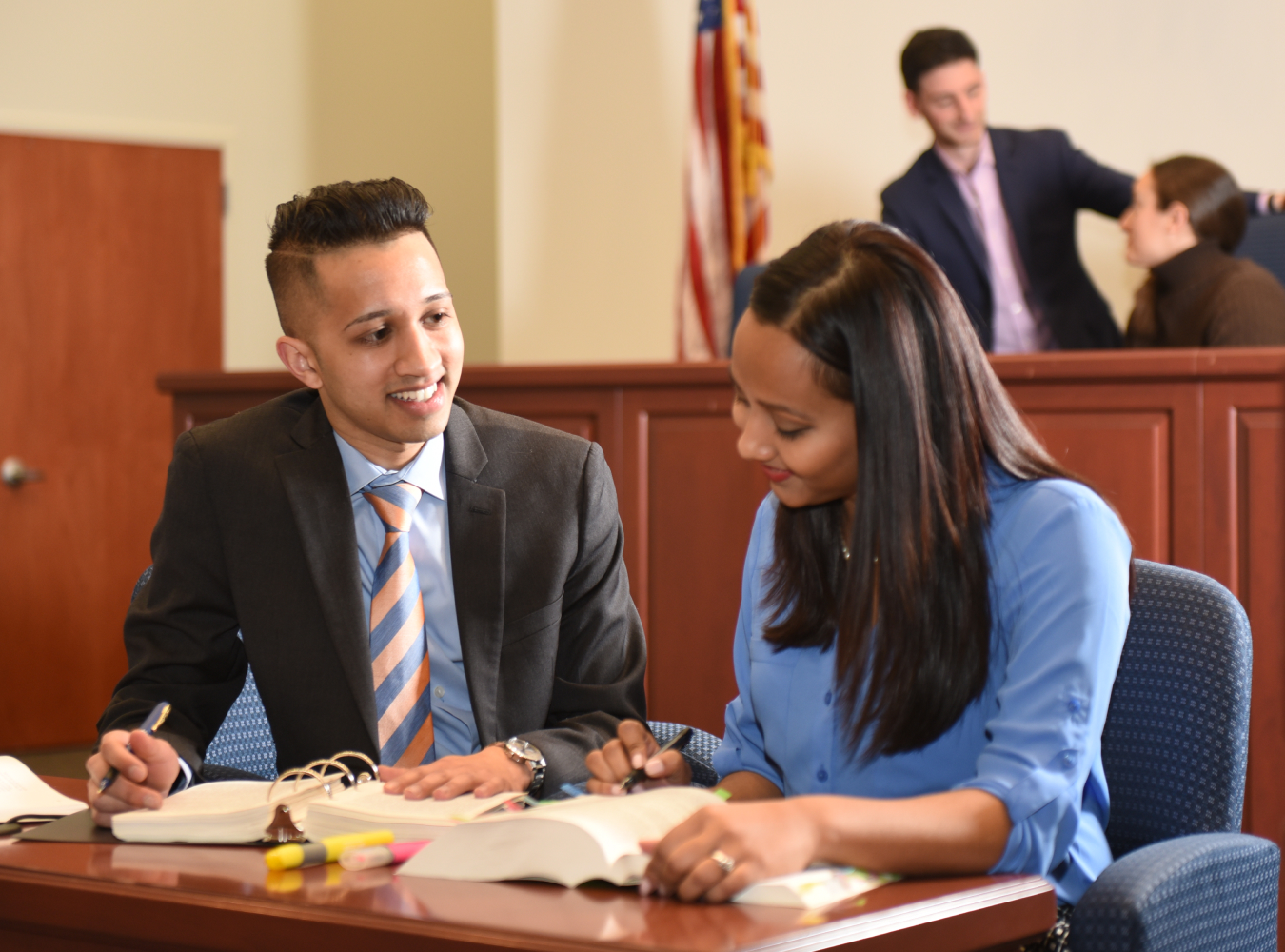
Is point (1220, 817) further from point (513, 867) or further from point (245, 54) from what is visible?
point (245, 54)

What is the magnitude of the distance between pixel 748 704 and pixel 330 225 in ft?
2.46

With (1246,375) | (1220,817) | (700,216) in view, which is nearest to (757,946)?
(1220,817)

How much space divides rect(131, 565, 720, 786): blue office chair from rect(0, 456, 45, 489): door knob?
3669 millimetres

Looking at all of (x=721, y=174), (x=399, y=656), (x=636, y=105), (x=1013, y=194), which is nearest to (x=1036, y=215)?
(x=1013, y=194)

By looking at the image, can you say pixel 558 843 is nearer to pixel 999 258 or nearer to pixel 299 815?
pixel 299 815

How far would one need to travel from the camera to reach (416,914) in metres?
0.87

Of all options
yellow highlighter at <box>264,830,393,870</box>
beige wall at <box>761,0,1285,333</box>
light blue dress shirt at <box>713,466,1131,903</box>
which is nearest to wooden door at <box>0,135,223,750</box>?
beige wall at <box>761,0,1285,333</box>

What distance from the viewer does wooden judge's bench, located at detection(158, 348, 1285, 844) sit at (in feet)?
8.40

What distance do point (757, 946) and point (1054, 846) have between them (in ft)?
1.45

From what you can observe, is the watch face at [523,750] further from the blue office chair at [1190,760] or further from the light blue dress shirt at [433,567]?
the blue office chair at [1190,760]

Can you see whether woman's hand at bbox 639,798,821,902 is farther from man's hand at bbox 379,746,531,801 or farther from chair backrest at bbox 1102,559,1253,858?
chair backrest at bbox 1102,559,1253,858

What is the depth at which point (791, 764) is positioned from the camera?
131 centimetres

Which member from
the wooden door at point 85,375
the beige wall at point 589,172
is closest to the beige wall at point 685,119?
the beige wall at point 589,172

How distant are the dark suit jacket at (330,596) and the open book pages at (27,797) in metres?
0.09
